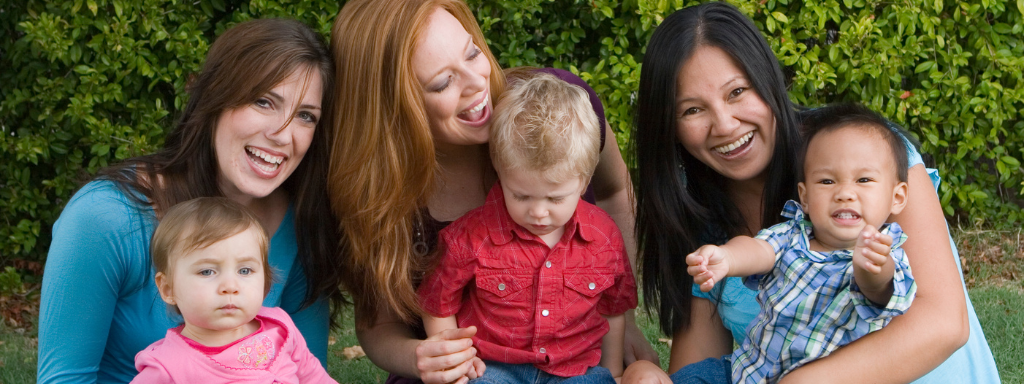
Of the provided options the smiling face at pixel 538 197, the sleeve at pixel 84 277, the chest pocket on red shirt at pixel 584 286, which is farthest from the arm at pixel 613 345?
the sleeve at pixel 84 277

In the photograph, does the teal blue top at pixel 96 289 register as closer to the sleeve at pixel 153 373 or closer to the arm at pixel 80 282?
the arm at pixel 80 282

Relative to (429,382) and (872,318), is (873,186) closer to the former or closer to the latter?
(872,318)

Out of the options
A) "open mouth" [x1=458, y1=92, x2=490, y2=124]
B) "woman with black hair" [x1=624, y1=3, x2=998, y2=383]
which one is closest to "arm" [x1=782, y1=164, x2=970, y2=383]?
"woman with black hair" [x1=624, y1=3, x2=998, y2=383]

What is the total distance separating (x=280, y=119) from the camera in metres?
2.95

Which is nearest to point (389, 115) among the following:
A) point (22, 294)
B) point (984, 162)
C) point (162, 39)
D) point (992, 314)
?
point (162, 39)

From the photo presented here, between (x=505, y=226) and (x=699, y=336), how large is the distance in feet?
2.74

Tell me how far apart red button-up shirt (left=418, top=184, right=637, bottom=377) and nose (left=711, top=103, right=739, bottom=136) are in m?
0.51

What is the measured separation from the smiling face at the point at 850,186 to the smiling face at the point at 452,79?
1.11 m

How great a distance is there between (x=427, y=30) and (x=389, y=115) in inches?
12.2

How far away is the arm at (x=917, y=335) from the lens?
2652 mm

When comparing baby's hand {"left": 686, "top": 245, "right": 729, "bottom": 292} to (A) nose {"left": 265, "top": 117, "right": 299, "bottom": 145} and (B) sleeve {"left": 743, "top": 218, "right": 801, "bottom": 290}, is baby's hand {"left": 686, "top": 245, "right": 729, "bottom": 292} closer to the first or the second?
(B) sleeve {"left": 743, "top": 218, "right": 801, "bottom": 290}

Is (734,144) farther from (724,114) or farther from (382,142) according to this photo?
(382,142)

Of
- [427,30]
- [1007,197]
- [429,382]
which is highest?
[427,30]

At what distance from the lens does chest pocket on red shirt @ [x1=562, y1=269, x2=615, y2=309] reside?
9.96 feet
